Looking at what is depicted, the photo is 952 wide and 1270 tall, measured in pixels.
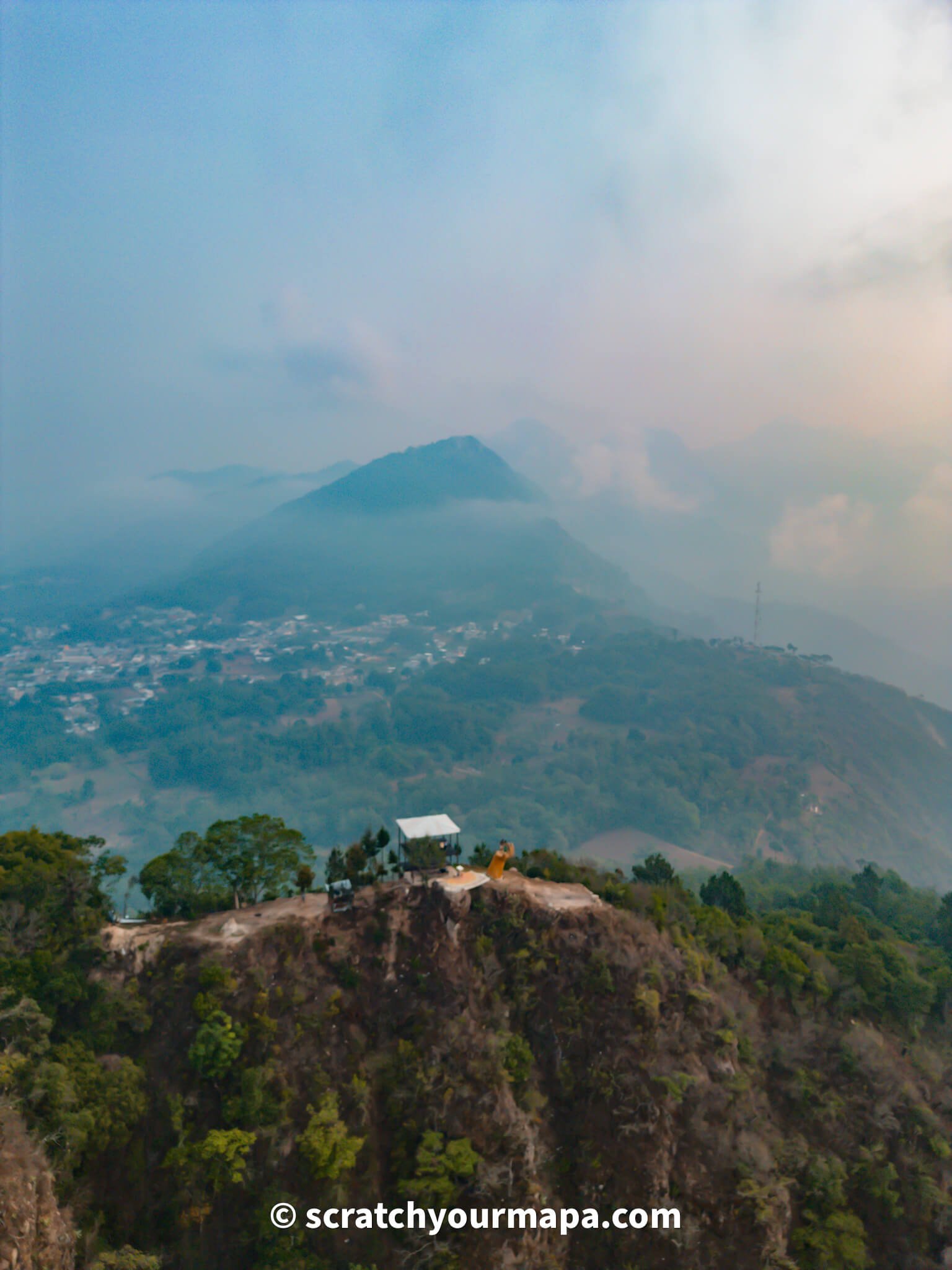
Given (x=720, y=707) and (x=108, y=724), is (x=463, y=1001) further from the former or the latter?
(x=108, y=724)

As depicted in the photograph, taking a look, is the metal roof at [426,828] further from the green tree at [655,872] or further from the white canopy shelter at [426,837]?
the green tree at [655,872]

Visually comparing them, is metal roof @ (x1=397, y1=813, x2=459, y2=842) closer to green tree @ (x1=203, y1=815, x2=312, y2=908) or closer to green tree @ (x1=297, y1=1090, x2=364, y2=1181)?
green tree @ (x1=203, y1=815, x2=312, y2=908)

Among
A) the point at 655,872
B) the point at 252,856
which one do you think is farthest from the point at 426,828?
the point at 655,872

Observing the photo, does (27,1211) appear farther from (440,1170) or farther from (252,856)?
(252,856)

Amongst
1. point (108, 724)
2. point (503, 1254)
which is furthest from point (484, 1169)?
point (108, 724)

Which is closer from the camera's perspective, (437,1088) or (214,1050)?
(214,1050)

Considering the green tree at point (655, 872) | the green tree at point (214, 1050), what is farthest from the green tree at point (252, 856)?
the green tree at point (655, 872)
